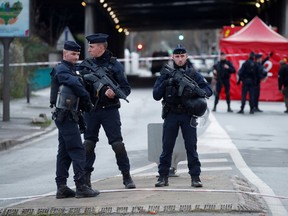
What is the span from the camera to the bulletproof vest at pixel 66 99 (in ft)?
28.9

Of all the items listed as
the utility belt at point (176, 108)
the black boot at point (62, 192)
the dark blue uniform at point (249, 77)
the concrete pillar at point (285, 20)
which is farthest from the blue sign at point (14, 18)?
the concrete pillar at point (285, 20)

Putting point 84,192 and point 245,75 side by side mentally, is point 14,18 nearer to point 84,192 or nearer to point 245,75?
point 245,75

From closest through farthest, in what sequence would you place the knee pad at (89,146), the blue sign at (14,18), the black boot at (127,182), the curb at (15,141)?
the knee pad at (89,146) → the black boot at (127,182) → the curb at (15,141) → the blue sign at (14,18)

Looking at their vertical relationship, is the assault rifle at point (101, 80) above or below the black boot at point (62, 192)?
above

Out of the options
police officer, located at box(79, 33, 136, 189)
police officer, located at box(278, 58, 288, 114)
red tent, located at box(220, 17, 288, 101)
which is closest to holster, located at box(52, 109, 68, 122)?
police officer, located at box(79, 33, 136, 189)

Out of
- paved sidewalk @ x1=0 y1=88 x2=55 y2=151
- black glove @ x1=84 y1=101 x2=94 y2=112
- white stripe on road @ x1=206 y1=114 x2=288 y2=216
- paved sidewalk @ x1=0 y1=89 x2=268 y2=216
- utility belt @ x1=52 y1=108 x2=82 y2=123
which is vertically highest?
black glove @ x1=84 y1=101 x2=94 y2=112

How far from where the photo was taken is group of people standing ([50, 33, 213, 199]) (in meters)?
8.88

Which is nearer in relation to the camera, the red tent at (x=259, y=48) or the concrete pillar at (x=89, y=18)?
the red tent at (x=259, y=48)

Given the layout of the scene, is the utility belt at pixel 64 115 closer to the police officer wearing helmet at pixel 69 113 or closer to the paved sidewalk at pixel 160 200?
the police officer wearing helmet at pixel 69 113

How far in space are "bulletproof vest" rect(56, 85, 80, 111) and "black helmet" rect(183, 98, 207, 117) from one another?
1445 mm

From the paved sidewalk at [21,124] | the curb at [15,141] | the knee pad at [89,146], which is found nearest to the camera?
the knee pad at [89,146]

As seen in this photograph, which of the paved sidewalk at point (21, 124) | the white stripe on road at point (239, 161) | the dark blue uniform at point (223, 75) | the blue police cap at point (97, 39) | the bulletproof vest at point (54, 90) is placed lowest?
the paved sidewalk at point (21, 124)

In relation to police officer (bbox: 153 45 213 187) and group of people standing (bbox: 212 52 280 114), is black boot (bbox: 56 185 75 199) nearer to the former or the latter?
police officer (bbox: 153 45 213 187)

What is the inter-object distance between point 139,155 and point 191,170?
4.90 meters
